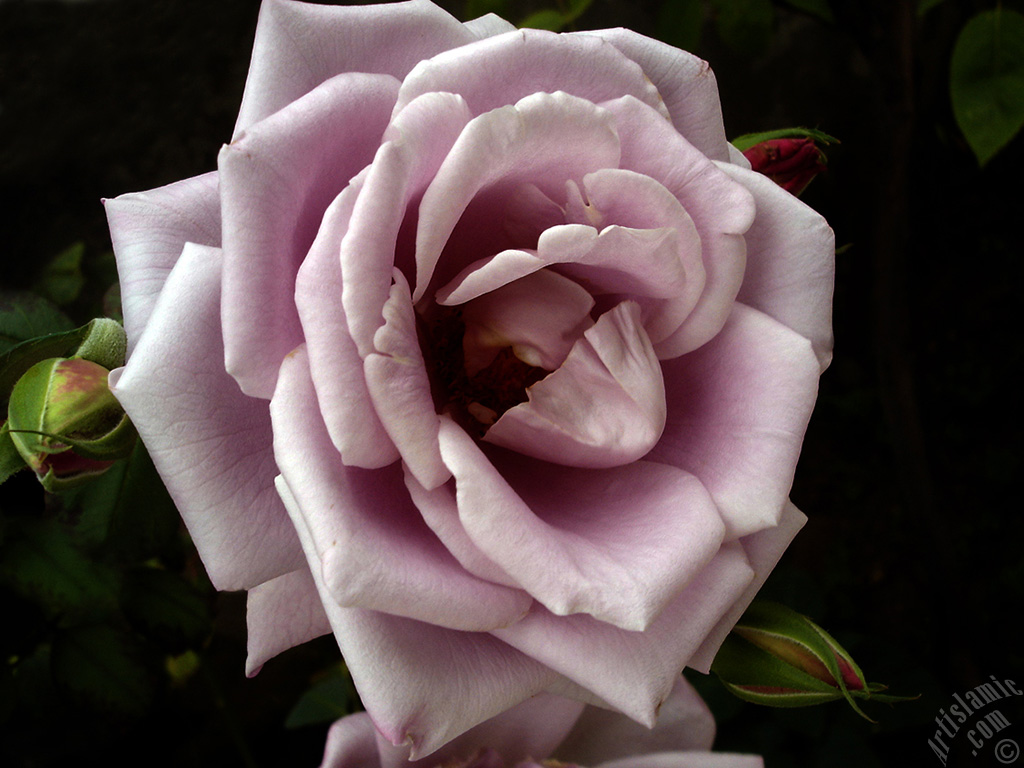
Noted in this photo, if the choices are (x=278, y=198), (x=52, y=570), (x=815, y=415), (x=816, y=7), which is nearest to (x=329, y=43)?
(x=278, y=198)

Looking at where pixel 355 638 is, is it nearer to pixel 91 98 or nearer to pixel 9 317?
pixel 9 317

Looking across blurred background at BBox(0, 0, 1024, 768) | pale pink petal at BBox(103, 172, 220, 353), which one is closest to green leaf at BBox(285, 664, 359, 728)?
blurred background at BBox(0, 0, 1024, 768)

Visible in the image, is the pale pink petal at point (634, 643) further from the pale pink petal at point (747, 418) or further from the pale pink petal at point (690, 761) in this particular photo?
the pale pink petal at point (690, 761)

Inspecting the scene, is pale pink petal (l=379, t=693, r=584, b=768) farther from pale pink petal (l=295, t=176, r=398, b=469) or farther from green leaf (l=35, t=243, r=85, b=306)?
green leaf (l=35, t=243, r=85, b=306)

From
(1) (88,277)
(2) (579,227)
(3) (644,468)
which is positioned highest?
(2) (579,227)

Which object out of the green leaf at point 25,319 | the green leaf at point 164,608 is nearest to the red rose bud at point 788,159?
the green leaf at point 25,319

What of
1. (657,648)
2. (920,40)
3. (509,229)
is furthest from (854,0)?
(657,648)
